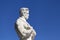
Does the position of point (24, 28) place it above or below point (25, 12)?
below

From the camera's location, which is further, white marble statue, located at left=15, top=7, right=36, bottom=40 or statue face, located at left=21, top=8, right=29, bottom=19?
statue face, located at left=21, top=8, right=29, bottom=19

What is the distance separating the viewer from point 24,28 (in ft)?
57.6

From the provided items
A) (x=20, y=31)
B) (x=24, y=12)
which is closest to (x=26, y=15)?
(x=24, y=12)

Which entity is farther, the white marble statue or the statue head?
the statue head

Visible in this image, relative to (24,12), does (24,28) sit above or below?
below

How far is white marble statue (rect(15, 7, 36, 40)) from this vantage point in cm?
1734

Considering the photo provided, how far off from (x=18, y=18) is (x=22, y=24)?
550 millimetres

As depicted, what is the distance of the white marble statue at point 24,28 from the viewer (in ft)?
56.9

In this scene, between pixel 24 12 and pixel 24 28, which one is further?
pixel 24 12

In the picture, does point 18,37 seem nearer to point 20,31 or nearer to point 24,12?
→ point 20,31

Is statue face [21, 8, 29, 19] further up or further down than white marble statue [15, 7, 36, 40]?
further up

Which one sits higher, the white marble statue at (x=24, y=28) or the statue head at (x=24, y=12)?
the statue head at (x=24, y=12)

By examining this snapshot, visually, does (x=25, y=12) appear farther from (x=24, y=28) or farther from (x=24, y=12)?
(x=24, y=28)

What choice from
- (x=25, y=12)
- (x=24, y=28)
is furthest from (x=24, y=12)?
(x=24, y=28)
